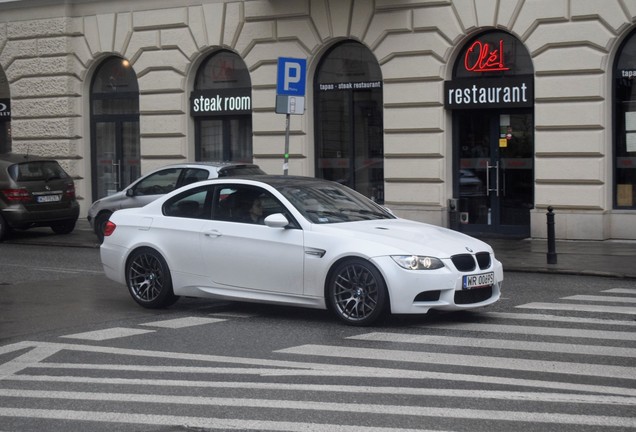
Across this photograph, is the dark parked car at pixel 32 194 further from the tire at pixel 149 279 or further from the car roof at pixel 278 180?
the car roof at pixel 278 180

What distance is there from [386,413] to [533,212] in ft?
47.2

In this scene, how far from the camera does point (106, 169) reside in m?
28.8

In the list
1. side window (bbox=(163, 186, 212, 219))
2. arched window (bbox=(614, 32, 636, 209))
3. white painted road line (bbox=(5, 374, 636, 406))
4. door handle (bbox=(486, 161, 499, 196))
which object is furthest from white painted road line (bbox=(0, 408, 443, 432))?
door handle (bbox=(486, 161, 499, 196))

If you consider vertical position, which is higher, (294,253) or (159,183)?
(159,183)

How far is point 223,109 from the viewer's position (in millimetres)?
26016

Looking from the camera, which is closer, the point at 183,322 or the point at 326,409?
the point at 326,409

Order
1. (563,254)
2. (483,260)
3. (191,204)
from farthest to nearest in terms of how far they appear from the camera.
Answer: (563,254) < (191,204) < (483,260)

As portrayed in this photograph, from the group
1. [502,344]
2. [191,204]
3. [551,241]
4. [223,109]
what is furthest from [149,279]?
[223,109]

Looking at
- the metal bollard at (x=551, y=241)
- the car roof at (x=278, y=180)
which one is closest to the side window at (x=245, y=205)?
the car roof at (x=278, y=180)

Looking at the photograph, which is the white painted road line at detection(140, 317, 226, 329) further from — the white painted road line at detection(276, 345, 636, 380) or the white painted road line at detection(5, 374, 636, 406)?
the white painted road line at detection(5, 374, 636, 406)

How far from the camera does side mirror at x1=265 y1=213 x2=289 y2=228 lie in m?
11.4

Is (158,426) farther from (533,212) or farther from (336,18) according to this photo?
(336,18)

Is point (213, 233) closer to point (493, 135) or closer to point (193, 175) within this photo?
point (193, 175)

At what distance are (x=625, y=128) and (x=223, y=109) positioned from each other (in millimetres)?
9487
